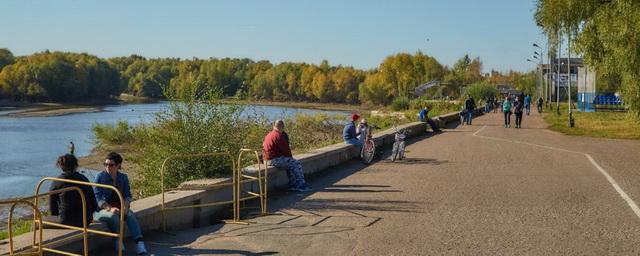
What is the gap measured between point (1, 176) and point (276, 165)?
75.9 ft

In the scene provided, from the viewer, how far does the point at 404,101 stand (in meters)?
77.7

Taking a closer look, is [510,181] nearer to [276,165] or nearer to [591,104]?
[276,165]

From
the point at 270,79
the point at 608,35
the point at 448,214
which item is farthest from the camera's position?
the point at 270,79

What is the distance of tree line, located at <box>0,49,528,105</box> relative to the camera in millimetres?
125338

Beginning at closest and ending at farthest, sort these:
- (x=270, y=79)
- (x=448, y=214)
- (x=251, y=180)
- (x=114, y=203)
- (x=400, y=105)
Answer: (x=114, y=203), (x=448, y=214), (x=251, y=180), (x=400, y=105), (x=270, y=79)

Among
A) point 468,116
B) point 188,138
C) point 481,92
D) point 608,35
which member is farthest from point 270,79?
point 188,138

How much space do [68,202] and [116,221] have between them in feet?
1.79

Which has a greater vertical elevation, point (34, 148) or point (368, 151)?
point (368, 151)

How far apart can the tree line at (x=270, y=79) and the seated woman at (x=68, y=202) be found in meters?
87.2

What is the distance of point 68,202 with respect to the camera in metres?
7.36

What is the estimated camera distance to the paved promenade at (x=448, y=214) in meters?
7.86

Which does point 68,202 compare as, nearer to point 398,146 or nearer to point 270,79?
point 398,146

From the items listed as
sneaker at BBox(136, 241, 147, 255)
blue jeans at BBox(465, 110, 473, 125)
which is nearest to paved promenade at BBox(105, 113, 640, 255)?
sneaker at BBox(136, 241, 147, 255)

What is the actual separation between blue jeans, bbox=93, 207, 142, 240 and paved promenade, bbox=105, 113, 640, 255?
329mm
